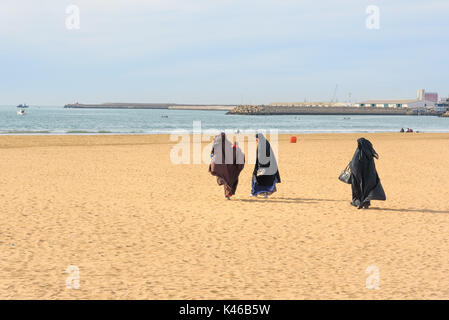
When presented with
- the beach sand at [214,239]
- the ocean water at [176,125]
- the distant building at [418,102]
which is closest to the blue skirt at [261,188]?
the beach sand at [214,239]

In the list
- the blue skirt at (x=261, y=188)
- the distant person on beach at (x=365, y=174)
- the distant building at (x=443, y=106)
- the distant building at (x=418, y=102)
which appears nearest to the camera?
the distant person on beach at (x=365, y=174)

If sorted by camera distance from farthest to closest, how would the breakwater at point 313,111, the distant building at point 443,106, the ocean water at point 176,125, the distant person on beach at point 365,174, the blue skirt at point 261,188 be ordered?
the distant building at point 443,106 → the breakwater at point 313,111 → the ocean water at point 176,125 → the blue skirt at point 261,188 → the distant person on beach at point 365,174

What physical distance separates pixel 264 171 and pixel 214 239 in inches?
157

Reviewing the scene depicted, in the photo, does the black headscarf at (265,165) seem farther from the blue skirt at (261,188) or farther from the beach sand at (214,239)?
the beach sand at (214,239)

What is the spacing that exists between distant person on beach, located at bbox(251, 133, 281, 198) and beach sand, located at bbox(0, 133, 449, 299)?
0.35 meters

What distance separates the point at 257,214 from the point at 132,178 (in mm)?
6111

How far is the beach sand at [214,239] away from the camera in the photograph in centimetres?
541

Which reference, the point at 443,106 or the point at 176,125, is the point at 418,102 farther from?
the point at 176,125

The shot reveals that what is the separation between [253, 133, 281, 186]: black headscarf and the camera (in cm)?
1123

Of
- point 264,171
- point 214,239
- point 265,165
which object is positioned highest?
point 265,165

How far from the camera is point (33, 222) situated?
8.59 m

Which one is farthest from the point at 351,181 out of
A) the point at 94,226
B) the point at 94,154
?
the point at 94,154

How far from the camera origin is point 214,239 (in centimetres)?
755

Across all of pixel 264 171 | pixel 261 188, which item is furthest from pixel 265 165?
pixel 261 188
